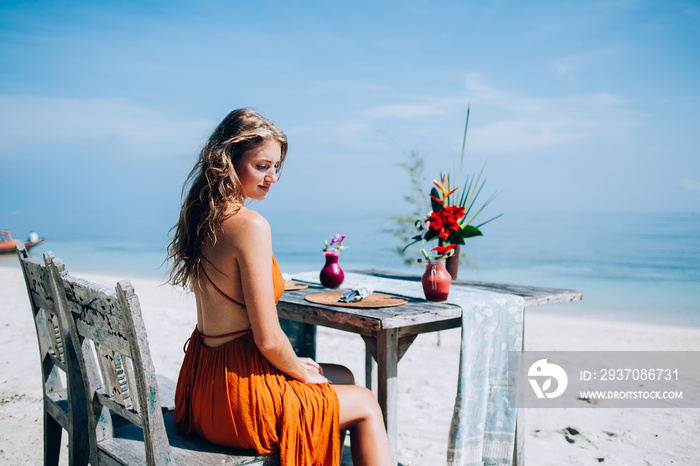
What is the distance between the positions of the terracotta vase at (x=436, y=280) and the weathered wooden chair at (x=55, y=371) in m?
1.39

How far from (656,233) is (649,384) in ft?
87.6

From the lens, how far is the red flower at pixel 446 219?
2.53m

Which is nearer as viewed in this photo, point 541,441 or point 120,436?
point 120,436

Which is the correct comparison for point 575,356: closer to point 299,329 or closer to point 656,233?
point 299,329

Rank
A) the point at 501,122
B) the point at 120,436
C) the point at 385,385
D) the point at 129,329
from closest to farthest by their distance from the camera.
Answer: the point at 129,329, the point at 120,436, the point at 385,385, the point at 501,122

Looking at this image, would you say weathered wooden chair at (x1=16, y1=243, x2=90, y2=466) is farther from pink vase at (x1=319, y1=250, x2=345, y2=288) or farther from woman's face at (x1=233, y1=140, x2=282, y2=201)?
pink vase at (x1=319, y1=250, x2=345, y2=288)

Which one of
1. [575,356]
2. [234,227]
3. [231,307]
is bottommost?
[575,356]

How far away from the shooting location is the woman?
1.53 m

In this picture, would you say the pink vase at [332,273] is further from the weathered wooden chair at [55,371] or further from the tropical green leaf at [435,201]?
the weathered wooden chair at [55,371]

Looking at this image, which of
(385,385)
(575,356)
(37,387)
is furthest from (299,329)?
(575,356)

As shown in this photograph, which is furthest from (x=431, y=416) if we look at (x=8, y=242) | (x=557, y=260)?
(x=8, y=242)

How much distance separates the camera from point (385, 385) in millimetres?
2049

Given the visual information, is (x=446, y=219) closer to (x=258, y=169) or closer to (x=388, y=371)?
(x=388, y=371)

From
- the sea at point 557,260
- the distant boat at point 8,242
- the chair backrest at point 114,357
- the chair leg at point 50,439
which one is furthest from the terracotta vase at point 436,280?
the distant boat at point 8,242
